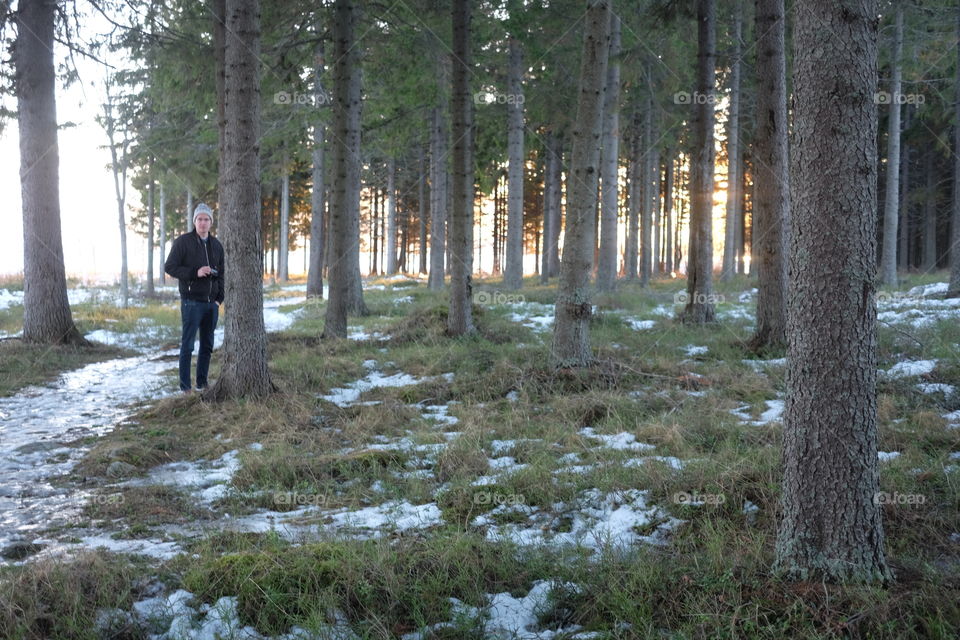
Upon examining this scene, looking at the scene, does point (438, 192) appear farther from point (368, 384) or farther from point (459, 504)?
point (459, 504)

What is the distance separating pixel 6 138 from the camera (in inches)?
492

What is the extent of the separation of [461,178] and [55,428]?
643 cm

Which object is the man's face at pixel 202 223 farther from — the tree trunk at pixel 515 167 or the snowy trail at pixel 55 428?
the tree trunk at pixel 515 167

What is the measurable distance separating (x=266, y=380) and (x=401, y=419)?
179 cm

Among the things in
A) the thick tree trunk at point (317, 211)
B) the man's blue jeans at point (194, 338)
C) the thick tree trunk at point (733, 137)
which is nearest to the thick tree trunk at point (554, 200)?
the thick tree trunk at point (733, 137)

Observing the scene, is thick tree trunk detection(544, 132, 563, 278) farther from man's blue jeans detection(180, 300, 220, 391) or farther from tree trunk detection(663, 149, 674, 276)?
man's blue jeans detection(180, 300, 220, 391)

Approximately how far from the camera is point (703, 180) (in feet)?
37.8

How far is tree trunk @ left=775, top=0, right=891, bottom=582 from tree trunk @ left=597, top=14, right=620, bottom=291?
1085cm

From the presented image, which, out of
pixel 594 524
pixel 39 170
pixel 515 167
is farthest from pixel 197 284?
pixel 515 167

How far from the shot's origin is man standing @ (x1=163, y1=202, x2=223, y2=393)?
8031 mm

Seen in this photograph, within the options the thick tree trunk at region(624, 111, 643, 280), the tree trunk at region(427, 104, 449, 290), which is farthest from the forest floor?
the thick tree trunk at region(624, 111, 643, 280)

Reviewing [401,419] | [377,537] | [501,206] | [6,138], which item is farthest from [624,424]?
[501,206]

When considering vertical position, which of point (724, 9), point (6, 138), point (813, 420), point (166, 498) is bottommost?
point (166, 498)

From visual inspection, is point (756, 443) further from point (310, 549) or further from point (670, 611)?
point (310, 549)
